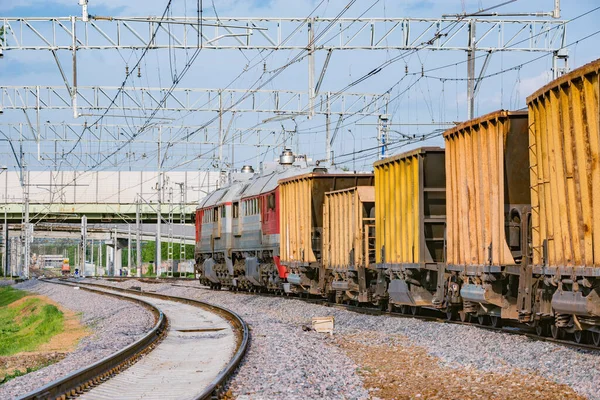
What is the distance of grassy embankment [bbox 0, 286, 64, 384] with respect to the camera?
58.5 ft

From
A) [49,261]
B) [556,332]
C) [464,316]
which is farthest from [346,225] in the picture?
[49,261]

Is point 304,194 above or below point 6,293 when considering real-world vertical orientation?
above

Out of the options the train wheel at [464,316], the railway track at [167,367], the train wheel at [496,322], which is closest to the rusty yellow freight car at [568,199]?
the train wheel at [496,322]

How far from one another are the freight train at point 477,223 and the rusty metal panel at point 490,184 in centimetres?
2

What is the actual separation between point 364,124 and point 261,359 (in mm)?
37526

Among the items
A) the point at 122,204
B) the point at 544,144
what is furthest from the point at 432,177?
the point at 122,204

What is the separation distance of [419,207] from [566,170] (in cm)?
708

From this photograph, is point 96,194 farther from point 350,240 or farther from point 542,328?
point 542,328

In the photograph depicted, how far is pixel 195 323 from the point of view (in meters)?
23.8

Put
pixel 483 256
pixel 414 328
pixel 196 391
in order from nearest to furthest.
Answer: pixel 196 391
pixel 483 256
pixel 414 328

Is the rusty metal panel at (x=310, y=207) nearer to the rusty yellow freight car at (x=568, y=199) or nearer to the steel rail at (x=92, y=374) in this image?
the steel rail at (x=92, y=374)

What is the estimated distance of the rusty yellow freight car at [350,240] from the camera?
79.8ft

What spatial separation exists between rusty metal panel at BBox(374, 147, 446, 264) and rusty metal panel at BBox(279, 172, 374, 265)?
23.5 feet

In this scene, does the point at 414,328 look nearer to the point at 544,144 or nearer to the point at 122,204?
the point at 544,144
